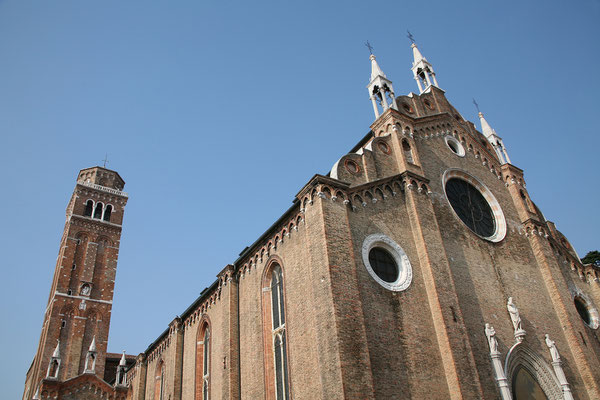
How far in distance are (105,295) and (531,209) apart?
3060 centimetres

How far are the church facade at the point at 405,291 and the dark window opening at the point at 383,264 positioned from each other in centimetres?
4

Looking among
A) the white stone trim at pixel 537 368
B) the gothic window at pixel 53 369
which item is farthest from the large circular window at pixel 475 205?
the gothic window at pixel 53 369

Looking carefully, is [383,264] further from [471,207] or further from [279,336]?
[471,207]

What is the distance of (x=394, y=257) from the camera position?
15148 mm

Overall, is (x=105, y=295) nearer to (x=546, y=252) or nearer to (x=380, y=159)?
(x=380, y=159)

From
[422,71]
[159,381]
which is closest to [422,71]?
[422,71]

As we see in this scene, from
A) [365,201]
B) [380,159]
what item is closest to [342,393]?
[365,201]

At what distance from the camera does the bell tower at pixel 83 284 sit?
33031mm

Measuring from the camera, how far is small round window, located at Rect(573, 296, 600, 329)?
65.0 feet

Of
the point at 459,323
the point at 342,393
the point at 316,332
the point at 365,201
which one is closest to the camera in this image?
the point at 342,393

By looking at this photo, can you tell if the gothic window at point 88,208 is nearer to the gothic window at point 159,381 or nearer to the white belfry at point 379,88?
the gothic window at point 159,381

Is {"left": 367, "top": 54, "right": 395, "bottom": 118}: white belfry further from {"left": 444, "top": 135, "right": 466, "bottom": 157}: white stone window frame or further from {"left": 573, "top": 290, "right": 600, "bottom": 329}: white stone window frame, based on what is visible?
{"left": 573, "top": 290, "right": 600, "bottom": 329}: white stone window frame

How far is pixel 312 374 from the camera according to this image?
1309cm

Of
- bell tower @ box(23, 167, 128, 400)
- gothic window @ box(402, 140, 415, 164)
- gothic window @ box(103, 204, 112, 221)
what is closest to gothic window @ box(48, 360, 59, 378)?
bell tower @ box(23, 167, 128, 400)
